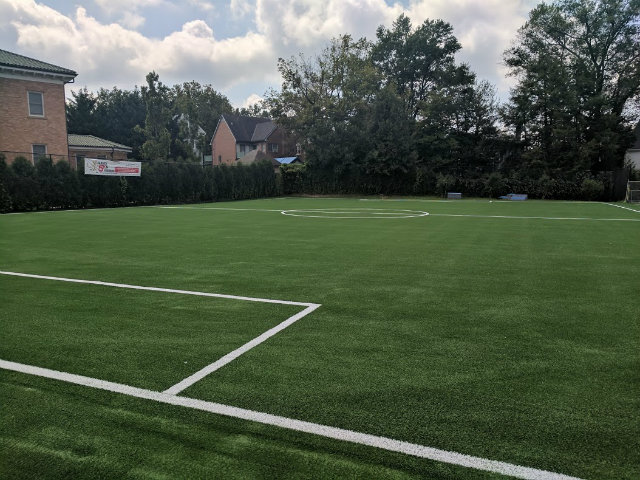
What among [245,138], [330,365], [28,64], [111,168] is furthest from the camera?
[245,138]

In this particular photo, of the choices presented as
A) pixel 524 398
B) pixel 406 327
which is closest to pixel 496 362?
pixel 524 398

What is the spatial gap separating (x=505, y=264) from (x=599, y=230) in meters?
6.31

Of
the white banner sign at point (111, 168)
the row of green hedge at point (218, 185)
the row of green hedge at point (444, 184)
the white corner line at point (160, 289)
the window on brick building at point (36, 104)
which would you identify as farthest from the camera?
the row of green hedge at point (444, 184)

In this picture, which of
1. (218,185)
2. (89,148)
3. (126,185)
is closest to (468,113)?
(218,185)

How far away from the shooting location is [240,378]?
10.5 feet

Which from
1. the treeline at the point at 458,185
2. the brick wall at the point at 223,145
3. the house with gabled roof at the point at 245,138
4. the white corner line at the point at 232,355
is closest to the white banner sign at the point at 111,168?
the treeline at the point at 458,185

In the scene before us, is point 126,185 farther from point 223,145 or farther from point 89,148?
point 223,145

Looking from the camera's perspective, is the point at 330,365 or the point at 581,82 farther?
the point at 581,82

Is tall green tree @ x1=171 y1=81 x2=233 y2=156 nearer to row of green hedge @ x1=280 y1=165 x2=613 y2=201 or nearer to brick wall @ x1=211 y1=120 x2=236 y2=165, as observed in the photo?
brick wall @ x1=211 y1=120 x2=236 y2=165

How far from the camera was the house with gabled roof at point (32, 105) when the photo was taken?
2633cm

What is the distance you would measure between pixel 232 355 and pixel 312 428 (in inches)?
50.5

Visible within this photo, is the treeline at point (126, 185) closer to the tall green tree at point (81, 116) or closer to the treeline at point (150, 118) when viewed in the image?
the treeline at point (150, 118)

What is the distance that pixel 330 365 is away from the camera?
341 cm

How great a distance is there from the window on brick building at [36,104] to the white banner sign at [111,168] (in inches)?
288
